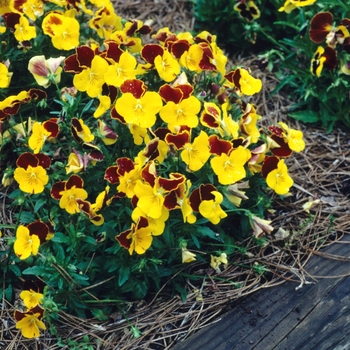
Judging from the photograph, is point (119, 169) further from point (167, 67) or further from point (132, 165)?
point (167, 67)

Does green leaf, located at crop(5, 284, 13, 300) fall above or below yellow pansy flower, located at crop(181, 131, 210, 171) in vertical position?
below

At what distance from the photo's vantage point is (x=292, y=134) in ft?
8.05

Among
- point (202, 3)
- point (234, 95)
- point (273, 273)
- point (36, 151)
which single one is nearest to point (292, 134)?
point (234, 95)

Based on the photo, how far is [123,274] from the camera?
225cm

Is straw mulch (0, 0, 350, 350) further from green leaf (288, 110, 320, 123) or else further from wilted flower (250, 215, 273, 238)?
wilted flower (250, 215, 273, 238)

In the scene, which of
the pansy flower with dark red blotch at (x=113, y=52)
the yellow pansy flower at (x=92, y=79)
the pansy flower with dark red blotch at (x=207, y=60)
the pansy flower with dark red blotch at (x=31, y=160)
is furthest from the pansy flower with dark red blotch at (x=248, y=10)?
the pansy flower with dark red blotch at (x=31, y=160)

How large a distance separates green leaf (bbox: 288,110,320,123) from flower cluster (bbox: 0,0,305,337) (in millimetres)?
703

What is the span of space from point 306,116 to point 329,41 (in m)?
0.48

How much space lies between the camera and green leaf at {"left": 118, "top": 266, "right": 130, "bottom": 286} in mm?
2225

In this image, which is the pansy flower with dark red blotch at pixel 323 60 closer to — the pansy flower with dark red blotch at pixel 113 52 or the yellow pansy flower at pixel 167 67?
the yellow pansy flower at pixel 167 67

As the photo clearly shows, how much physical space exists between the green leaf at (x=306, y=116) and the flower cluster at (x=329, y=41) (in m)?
0.29

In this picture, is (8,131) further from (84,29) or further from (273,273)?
(273,273)

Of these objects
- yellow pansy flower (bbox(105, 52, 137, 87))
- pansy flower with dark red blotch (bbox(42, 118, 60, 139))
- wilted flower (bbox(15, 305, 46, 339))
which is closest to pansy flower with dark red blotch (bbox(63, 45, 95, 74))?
yellow pansy flower (bbox(105, 52, 137, 87))

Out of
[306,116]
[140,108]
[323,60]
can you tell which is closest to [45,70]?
[140,108]
